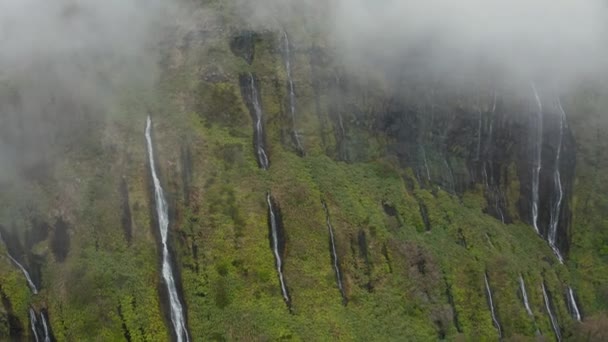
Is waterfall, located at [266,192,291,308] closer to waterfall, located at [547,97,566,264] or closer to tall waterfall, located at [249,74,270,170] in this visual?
tall waterfall, located at [249,74,270,170]

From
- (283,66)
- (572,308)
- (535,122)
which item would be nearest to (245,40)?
(283,66)

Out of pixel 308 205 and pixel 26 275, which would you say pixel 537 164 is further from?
pixel 26 275

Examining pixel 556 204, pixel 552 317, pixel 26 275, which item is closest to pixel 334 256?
pixel 552 317

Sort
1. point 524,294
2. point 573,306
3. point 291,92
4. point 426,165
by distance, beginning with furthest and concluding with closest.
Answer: point 291,92 < point 426,165 < point 573,306 < point 524,294

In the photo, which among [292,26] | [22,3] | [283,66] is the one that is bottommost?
[283,66]

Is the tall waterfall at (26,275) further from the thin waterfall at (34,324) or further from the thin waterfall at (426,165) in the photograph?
the thin waterfall at (426,165)

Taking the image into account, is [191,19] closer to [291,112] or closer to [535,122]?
[291,112]

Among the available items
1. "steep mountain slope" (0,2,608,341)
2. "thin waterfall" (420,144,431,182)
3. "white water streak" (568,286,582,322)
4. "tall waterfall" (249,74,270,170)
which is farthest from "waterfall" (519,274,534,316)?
"tall waterfall" (249,74,270,170)
